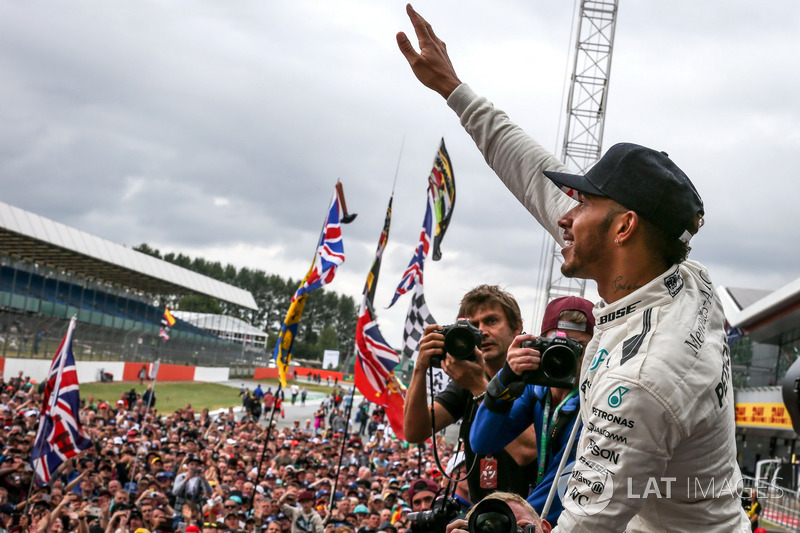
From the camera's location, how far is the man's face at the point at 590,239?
1.70m

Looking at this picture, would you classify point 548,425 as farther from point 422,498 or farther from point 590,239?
point 422,498

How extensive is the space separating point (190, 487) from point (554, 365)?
37.6ft

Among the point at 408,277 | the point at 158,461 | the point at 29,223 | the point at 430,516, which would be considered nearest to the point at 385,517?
the point at 408,277

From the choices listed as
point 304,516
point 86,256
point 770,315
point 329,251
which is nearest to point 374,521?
point 304,516

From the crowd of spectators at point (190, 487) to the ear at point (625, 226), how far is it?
5259 mm

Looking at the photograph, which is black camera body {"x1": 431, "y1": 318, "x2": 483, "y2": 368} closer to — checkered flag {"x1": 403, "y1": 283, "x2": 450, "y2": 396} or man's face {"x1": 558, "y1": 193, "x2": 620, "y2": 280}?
man's face {"x1": 558, "y1": 193, "x2": 620, "y2": 280}

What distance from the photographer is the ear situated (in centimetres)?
165

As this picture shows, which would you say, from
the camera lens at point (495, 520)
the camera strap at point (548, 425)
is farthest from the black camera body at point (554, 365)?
the camera lens at point (495, 520)

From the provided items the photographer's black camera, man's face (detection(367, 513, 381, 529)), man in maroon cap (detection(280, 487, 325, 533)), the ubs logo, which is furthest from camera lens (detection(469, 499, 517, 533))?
man's face (detection(367, 513, 381, 529))

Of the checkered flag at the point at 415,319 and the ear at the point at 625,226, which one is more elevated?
the checkered flag at the point at 415,319

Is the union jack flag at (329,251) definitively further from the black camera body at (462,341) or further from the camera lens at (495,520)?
the camera lens at (495,520)

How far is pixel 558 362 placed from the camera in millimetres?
2254

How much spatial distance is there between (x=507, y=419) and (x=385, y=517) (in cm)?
798

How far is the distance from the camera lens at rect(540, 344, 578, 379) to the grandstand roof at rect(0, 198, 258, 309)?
124ft
